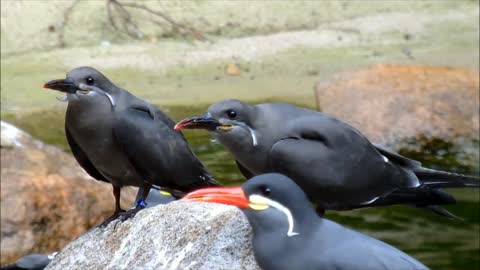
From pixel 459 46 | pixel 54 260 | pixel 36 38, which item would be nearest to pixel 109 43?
pixel 36 38

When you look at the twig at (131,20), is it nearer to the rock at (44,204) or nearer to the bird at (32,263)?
the rock at (44,204)

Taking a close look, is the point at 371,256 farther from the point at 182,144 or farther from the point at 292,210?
the point at 182,144

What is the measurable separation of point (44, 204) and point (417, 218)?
3.02 m

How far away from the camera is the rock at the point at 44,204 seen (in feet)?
22.3

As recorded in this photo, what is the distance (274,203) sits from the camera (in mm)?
3561

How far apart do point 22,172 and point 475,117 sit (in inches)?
153

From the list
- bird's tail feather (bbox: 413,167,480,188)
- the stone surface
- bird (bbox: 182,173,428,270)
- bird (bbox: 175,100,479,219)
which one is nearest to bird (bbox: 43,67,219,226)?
bird (bbox: 175,100,479,219)

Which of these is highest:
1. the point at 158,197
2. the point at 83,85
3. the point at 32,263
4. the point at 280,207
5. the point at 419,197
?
the point at 83,85

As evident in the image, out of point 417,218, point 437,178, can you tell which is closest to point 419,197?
point 437,178

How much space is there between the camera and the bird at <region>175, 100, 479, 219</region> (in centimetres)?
419

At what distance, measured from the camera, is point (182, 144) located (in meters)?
4.64

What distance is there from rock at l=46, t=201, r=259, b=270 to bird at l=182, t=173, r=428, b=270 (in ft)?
1.78

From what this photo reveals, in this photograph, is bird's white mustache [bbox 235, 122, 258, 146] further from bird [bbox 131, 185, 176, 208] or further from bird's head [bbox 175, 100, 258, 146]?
bird [bbox 131, 185, 176, 208]

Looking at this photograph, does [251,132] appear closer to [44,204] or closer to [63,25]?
[44,204]
